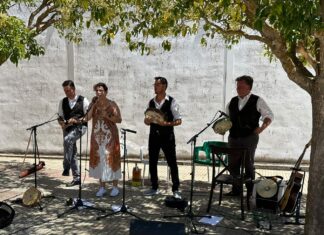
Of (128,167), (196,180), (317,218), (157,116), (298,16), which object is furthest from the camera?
(128,167)

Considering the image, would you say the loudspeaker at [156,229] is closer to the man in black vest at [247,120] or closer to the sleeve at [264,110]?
the man in black vest at [247,120]

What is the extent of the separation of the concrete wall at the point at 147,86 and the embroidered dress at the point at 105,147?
11.2ft

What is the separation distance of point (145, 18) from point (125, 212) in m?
2.65

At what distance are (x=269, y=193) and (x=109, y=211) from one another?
2203 mm

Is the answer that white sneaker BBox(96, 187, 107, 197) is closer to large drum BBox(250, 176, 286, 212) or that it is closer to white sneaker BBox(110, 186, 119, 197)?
white sneaker BBox(110, 186, 119, 197)

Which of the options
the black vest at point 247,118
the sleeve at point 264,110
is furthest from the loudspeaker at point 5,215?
the sleeve at point 264,110

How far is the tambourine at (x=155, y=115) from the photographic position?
6875 mm

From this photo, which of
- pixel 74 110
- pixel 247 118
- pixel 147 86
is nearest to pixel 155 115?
pixel 247 118

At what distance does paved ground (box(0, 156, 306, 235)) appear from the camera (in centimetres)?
582

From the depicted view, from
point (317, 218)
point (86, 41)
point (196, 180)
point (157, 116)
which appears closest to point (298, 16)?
point (317, 218)

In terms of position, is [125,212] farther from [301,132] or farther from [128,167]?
[301,132]

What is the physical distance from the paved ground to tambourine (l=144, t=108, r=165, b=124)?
124cm

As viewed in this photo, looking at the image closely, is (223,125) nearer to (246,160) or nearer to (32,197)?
(246,160)

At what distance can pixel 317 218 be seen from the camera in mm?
4910
